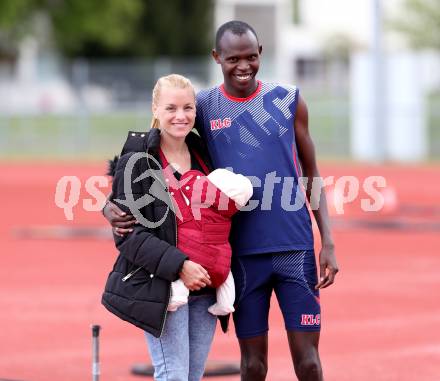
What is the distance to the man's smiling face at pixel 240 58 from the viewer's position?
19.5 ft

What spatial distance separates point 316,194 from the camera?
20.3 feet

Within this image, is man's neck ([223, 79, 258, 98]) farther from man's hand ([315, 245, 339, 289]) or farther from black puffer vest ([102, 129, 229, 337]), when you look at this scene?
man's hand ([315, 245, 339, 289])

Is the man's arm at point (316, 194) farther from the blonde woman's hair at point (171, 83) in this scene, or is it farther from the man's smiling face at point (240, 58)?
the blonde woman's hair at point (171, 83)

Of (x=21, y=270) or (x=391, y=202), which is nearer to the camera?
(x=21, y=270)

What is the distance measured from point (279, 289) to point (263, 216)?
392 millimetres

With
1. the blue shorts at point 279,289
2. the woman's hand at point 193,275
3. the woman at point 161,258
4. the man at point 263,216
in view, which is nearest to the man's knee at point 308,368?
the man at point 263,216

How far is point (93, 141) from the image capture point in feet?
141

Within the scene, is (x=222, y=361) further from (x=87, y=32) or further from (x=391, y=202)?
(x=87, y=32)

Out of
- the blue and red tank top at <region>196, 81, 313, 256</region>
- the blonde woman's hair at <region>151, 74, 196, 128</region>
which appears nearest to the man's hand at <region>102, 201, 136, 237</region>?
the blonde woman's hair at <region>151, 74, 196, 128</region>

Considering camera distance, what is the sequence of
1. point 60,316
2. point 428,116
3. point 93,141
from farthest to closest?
point 93,141, point 428,116, point 60,316

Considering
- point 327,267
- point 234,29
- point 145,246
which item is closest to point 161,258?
point 145,246

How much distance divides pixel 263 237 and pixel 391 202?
15.8m

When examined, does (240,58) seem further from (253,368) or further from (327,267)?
(253,368)

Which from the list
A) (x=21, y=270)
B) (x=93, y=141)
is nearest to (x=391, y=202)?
(x=21, y=270)
